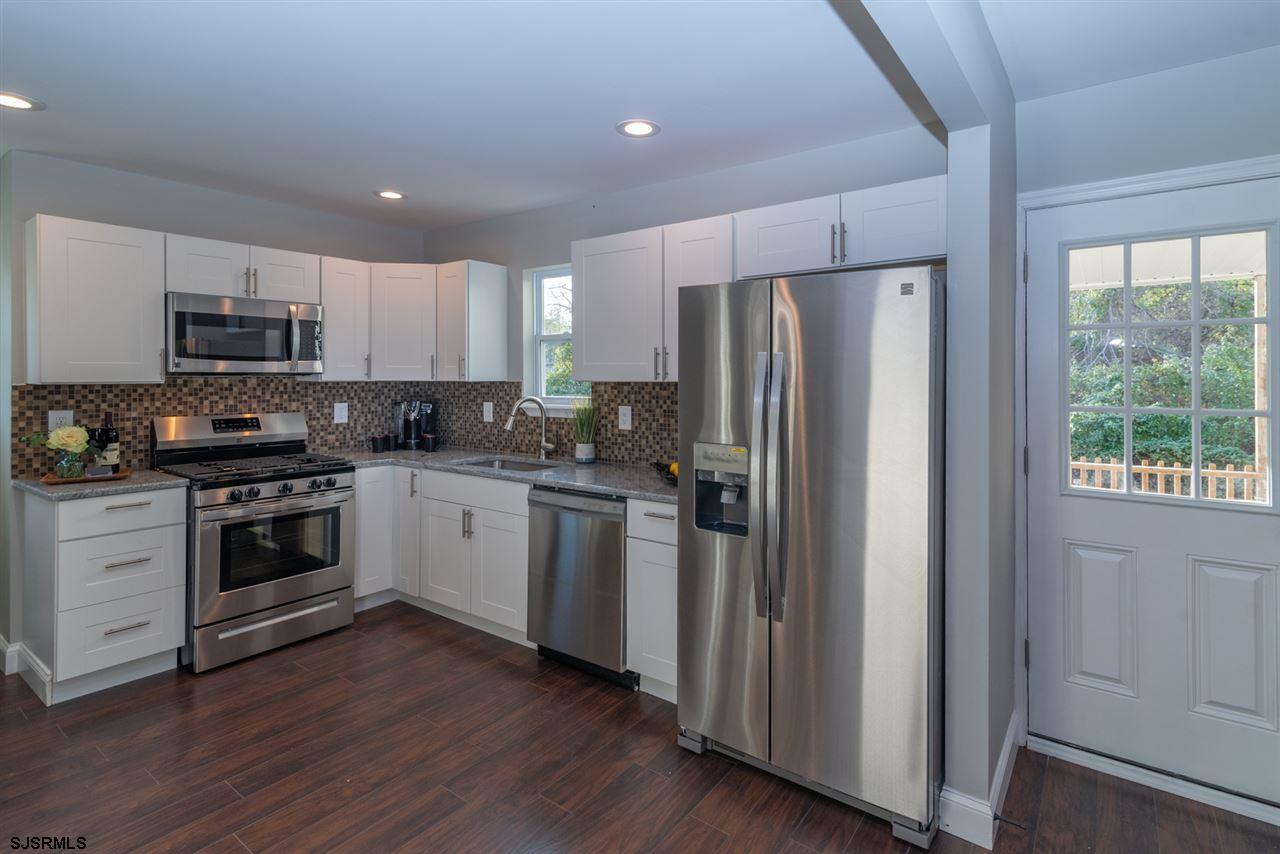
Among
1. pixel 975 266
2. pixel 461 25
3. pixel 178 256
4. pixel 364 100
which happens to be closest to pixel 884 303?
pixel 975 266

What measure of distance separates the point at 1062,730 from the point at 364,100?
3.64 m

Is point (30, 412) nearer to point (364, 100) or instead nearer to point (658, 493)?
point (364, 100)

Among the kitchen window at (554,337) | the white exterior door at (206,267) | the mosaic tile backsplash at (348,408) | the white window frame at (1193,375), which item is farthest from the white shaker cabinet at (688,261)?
the white exterior door at (206,267)

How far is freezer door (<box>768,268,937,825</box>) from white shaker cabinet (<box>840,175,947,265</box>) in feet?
1.87

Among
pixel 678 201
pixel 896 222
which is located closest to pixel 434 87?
pixel 678 201

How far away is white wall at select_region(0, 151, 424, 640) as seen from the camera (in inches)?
123

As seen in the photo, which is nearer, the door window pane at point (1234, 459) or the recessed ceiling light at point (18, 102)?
the door window pane at point (1234, 459)

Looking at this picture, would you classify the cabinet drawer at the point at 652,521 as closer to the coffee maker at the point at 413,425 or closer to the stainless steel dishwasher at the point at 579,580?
the stainless steel dishwasher at the point at 579,580

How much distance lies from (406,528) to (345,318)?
1.37 meters

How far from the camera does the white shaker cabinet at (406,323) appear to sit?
430cm

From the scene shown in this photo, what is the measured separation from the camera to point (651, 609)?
2.89 metres

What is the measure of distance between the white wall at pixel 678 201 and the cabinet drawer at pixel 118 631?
227cm

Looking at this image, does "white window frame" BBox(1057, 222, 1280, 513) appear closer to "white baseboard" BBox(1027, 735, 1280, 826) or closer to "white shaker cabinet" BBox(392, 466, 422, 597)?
"white baseboard" BBox(1027, 735, 1280, 826)

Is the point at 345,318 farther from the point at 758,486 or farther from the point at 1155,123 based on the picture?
the point at 1155,123
